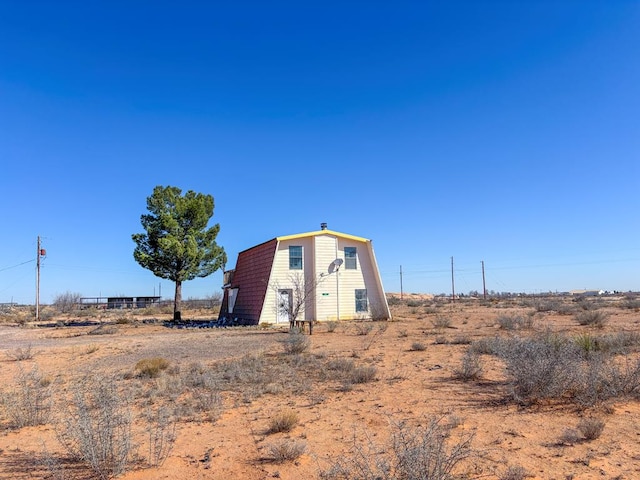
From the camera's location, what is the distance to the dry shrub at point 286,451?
5.51m

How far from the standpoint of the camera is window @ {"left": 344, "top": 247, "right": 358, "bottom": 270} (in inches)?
1158

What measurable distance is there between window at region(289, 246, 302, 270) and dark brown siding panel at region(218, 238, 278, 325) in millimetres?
1217

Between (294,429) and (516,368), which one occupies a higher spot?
(516,368)

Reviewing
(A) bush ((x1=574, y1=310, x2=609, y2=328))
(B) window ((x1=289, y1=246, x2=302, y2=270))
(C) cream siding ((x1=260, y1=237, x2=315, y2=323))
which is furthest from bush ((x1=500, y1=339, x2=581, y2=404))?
(B) window ((x1=289, y1=246, x2=302, y2=270))

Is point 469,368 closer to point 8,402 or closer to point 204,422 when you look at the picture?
point 204,422

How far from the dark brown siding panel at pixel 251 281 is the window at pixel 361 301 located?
19.9 feet

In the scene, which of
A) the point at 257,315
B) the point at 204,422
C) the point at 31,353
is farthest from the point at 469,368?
the point at 257,315

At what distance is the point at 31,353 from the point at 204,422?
12046mm

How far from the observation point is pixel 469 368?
379 inches

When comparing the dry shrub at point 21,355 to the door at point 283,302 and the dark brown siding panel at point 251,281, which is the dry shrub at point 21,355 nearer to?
the dark brown siding panel at point 251,281

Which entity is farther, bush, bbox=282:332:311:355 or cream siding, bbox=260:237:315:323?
cream siding, bbox=260:237:315:323

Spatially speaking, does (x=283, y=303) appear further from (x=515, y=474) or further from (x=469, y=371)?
(x=515, y=474)

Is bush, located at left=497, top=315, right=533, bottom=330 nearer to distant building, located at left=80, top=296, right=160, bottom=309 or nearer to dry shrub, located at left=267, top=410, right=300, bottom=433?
dry shrub, located at left=267, top=410, right=300, bottom=433

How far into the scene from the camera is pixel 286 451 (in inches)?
217
